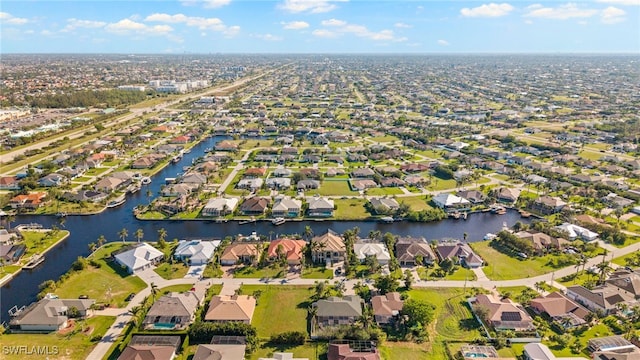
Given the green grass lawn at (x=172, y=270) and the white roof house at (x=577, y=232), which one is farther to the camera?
the white roof house at (x=577, y=232)

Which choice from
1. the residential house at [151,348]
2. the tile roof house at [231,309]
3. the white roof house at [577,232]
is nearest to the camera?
the residential house at [151,348]

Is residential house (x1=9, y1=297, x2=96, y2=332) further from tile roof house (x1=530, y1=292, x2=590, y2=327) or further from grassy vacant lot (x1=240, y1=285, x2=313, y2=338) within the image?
tile roof house (x1=530, y1=292, x2=590, y2=327)

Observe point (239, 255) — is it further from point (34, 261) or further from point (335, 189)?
point (335, 189)

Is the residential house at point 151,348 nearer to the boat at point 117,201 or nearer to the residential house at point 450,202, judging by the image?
the boat at point 117,201

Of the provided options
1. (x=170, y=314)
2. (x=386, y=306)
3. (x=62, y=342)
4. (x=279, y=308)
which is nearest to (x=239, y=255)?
(x=279, y=308)

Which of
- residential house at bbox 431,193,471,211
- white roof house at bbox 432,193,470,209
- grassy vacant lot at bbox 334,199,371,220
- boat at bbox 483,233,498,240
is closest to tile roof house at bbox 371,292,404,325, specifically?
boat at bbox 483,233,498,240

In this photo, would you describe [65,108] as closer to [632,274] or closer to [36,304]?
[36,304]

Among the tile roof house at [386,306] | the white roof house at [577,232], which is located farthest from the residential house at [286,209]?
the white roof house at [577,232]
